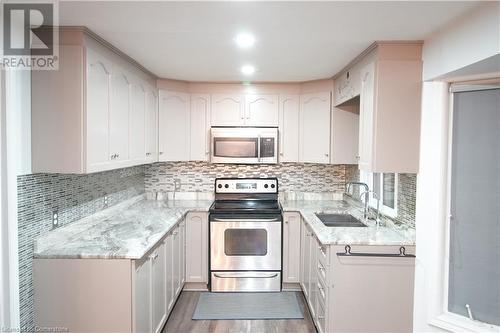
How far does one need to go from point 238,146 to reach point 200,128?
0.49 m

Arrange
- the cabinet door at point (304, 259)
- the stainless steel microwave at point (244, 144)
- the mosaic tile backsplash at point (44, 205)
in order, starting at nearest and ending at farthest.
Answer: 1. the mosaic tile backsplash at point (44, 205)
2. the cabinet door at point (304, 259)
3. the stainless steel microwave at point (244, 144)

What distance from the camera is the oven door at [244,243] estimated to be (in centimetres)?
365

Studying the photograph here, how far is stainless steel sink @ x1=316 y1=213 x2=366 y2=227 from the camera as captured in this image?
3068mm

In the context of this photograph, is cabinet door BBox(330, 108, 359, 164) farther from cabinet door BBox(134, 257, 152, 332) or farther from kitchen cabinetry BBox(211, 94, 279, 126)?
cabinet door BBox(134, 257, 152, 332)

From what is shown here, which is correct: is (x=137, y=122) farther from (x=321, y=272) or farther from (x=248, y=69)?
(x=321, y=272)

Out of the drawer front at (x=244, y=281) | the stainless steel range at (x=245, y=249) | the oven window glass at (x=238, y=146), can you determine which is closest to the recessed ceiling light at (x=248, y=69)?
the oven window glass at (x=238, y=146)

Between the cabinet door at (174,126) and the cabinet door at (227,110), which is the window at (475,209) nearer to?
the cabinet door at (227,110)

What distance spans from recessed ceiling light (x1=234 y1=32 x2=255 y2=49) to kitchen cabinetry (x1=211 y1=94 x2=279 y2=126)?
1487 mm

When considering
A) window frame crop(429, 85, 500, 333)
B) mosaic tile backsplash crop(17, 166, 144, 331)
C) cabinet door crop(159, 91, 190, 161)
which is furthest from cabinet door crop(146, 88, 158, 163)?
window frame crop(429, 85, 500, 333)

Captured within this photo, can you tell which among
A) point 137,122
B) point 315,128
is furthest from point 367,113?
point 137,122

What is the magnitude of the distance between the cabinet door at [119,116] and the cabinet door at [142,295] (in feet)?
2.75

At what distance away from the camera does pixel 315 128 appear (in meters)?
3.85

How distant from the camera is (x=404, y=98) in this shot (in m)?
2.38

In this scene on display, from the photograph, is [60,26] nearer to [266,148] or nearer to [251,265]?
[266,148]
